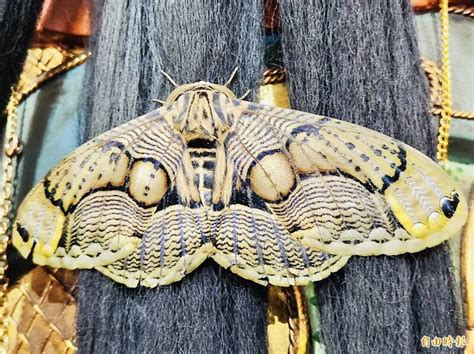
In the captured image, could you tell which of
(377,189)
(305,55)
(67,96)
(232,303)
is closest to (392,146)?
(377,189)

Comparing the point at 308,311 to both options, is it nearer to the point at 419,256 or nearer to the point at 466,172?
the point at 419,256

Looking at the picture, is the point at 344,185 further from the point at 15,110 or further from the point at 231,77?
the point at 15,110

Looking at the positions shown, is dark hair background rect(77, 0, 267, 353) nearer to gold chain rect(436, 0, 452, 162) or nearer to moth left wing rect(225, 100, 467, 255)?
moth left wing rect(225, 100, 467, 255)

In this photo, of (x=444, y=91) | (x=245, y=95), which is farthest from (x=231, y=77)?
(x=444, y=91)

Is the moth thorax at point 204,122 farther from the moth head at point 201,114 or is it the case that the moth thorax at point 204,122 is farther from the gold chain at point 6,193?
the gold chain at point 6,193

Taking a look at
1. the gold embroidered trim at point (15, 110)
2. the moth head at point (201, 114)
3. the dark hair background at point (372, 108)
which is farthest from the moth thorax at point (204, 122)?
the gold embroidered trim at point (15, 110)
